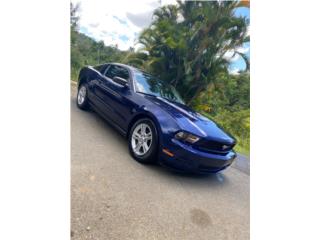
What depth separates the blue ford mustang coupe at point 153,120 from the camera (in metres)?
1.93

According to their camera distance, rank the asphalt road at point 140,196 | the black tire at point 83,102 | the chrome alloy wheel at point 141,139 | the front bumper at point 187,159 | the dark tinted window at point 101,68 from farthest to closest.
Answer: the dark tinted window at point 101,68, the black tire at point 83,102, the chrome alloy wheel at point 141,139, the front bumper at point 187,159, the asphalt road at point 140,196

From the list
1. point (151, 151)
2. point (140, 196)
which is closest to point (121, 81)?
point (151, 151)

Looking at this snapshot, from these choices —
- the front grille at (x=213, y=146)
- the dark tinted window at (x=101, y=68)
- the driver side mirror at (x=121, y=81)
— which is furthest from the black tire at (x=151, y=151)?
the dark tinted window at (x=101, y=68)

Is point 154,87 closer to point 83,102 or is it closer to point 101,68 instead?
point 101,68

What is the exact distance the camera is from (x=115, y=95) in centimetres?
228

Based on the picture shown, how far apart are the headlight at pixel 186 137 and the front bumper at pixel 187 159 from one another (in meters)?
0.05

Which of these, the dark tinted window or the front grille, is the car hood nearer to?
the front grille

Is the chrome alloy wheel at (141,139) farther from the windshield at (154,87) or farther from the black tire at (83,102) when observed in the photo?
the black tire at (83,102)

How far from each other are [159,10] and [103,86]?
39.1 inches

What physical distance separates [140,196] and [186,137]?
654mm
